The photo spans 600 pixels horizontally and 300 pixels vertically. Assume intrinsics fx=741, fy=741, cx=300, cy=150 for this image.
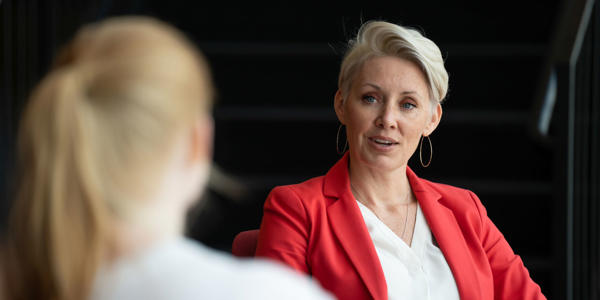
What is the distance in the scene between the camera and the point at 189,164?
0.76 meters

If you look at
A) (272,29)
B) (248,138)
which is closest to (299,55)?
(272,29)

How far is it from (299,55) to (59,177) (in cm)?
276

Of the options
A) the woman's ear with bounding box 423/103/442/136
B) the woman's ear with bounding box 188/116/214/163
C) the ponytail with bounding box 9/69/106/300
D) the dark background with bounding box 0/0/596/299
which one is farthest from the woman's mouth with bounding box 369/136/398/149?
the dark background with bounding box 0/0/596/299

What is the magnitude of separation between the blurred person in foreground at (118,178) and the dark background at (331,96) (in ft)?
8.27

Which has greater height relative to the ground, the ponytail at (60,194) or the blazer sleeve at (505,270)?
the ponytail at (60,194)

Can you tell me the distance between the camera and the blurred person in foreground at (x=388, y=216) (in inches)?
59.4

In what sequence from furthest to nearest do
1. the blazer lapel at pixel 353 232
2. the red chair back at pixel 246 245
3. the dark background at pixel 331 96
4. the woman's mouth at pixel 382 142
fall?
the dark background at pixel 331 96, the red chair back at pixel 246 245, the woman's mouth at pixel 382 142, the blazer lapel at pixel 353 232

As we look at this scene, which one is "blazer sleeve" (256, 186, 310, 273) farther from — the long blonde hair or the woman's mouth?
the long blonde hair

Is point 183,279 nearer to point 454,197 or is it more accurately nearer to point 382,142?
point 382,142

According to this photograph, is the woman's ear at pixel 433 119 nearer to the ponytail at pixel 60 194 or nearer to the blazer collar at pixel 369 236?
the blazer collar at pixel 369 236

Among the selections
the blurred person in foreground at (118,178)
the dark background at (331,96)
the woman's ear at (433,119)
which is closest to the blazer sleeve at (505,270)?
the woman's ear at (433,119)

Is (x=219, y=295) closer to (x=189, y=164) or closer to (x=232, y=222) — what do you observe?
(x=189, y=164)

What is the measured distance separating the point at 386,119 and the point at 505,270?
407 millimetres

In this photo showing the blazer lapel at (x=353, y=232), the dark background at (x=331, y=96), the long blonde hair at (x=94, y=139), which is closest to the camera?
the long blonde hair at (x=94, y=139)
